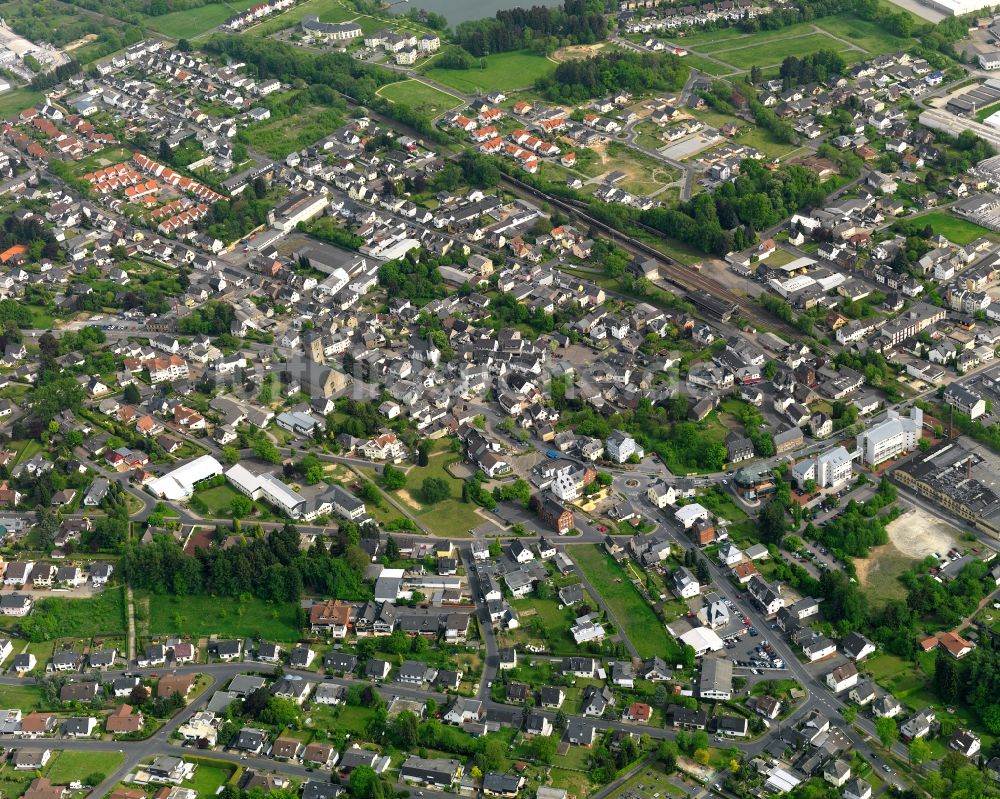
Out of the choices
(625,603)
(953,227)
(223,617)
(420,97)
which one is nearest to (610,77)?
(420,97)

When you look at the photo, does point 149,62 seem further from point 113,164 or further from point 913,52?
point 913,52

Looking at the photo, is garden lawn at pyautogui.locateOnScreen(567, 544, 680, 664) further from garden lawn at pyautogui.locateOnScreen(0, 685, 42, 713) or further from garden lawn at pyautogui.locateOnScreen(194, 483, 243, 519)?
garden lawn at pyautogui.locateOnScreen(0, 685, 42, 713)

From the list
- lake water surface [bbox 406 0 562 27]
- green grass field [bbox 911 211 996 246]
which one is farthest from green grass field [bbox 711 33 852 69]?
green grass field [bbox 911 211 996 246]

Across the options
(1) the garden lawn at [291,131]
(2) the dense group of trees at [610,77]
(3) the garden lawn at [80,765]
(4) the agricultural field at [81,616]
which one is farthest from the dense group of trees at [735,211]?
(3) the garden lawn at [80,765]

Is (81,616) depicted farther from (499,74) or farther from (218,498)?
(499,74)

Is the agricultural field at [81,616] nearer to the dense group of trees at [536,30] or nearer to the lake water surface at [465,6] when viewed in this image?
the dense group of trees at [536,30]
